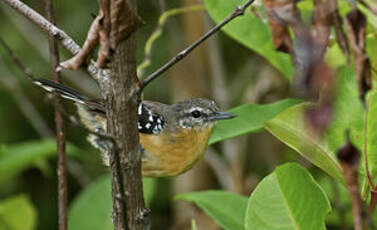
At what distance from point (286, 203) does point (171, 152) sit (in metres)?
1.80

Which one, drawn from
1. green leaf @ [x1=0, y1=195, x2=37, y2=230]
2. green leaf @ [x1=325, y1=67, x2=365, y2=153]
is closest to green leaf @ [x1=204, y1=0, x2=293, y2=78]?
green leaf @ [x1=325, y1=67, x2=365, y2=153]

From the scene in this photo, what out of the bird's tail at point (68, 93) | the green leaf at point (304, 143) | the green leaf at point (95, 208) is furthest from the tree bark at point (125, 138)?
the green leaf at point (95, 208)

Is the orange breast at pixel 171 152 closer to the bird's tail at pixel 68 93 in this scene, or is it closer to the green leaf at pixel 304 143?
the bird's tail at pixel 68 93

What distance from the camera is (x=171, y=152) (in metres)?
3.88

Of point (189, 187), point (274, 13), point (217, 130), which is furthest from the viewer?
point (189, 187)

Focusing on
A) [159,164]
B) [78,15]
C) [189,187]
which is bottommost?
[189,187]

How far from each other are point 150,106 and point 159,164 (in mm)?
505

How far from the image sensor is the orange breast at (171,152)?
3.67m

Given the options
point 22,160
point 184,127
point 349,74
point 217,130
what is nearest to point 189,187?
point 184,127

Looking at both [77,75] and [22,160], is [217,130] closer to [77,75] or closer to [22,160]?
[22,160]

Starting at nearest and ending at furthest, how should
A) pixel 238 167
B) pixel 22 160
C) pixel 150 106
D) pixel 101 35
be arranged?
pixel 101 35 < pixel 22 160 < pixel 150 106 < pixel 238 167

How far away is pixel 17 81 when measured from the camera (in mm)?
6051

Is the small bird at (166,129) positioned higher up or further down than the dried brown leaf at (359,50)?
further down

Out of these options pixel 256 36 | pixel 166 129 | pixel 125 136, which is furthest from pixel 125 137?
pixel 166 129
